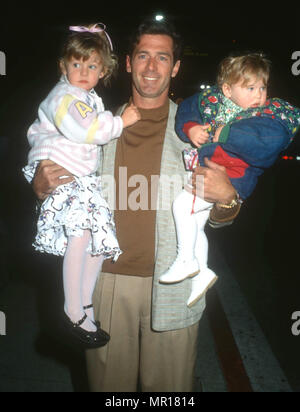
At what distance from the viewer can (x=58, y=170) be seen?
2021 mm

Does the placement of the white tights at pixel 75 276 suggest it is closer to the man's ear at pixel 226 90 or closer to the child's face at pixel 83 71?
the child's face at pixel 83 71

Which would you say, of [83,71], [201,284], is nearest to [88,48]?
[83,71]

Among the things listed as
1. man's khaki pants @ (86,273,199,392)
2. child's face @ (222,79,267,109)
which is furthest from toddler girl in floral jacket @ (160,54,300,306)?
man's khaki pants @ (86,273,199,392)

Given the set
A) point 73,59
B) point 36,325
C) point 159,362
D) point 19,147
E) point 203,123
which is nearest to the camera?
point 73,59

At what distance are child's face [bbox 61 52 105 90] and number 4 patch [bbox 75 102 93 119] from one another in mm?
199

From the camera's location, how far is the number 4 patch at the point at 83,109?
6.13 ft

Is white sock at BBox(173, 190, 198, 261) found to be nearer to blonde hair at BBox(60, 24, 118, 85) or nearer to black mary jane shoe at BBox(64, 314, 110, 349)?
black mary jane shoe at BBox(64, 314, 110, 349)

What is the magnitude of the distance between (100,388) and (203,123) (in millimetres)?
1879

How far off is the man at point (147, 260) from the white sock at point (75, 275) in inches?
11.7

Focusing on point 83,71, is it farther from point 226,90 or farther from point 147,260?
point 147,260

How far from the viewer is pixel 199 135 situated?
2053 millimetres

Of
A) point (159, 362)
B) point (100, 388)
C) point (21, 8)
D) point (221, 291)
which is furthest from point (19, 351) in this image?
point (21, 8)

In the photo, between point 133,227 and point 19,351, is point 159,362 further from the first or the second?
point 19,351

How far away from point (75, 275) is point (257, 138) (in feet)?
4.06
